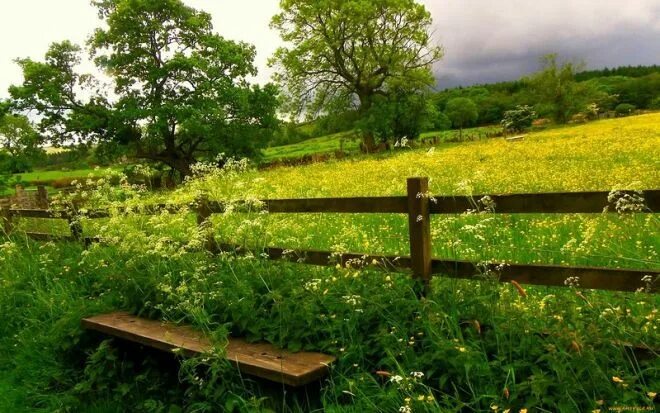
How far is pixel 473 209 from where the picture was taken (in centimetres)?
412

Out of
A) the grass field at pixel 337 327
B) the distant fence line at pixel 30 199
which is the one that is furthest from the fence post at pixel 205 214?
the distant fence line at pixel 30 199

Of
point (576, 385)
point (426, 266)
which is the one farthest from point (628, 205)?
point (426, 266)

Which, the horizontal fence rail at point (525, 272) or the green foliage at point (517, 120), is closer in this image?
the horizontal fence rail at point (525, 272)

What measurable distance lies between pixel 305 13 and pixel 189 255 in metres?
47.7

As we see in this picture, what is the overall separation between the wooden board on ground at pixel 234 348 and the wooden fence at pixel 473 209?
102 cm

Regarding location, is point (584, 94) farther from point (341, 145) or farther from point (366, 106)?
point (366, 106)

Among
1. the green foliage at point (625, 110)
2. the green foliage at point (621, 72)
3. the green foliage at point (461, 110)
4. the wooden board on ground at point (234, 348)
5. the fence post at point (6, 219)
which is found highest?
the green foliage at point (621, 72)

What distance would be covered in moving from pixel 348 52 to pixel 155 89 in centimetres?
2014

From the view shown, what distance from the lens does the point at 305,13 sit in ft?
163

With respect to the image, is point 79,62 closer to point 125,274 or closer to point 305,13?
point 305,13

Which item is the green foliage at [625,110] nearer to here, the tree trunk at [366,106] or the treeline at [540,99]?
the treeline at [540,99]

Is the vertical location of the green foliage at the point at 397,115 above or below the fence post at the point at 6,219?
above

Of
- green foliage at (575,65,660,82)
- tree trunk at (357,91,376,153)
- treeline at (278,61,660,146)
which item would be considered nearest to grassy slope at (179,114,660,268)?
tree trunk at (357,91,376,153)

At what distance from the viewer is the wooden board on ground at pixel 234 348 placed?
12.9 ft
